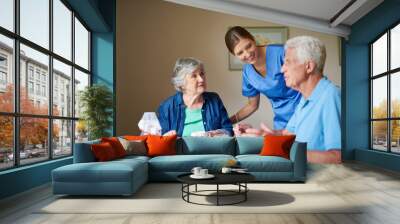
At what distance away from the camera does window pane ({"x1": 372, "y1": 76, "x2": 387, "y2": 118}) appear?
29.3ft

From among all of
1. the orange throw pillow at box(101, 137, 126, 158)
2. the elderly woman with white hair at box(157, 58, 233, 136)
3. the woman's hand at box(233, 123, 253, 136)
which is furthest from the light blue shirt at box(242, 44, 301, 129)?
the orange throw pillow at box(101, 137, 126, 158)

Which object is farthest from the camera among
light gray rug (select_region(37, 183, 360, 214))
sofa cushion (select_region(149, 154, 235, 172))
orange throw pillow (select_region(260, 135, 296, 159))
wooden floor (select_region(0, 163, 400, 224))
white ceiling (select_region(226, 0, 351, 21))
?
white ceiling (select_region(226, 0, 351, 21))

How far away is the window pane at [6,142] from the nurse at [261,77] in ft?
16.9

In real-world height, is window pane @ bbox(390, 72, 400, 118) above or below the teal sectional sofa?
above

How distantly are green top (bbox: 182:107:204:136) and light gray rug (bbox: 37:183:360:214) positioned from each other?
3480 mm

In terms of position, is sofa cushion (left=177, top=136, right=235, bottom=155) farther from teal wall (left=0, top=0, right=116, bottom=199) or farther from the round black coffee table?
teal wall (left=0, top=0, right=116, bottom=199)

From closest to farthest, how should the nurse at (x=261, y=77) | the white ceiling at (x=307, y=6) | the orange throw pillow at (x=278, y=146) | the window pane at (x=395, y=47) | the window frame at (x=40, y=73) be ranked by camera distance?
the window frame at (x=40, y=73) < the orange throw pillow at (x=278, y=146) < the white ceiling at (x=307, y=6) < the window pane at (x=395, y=47) < the nurse at (x=261, y=77)

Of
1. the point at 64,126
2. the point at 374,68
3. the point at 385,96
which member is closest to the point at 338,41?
the point at 374,68

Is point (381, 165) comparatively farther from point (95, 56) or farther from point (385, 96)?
point (95, 56)

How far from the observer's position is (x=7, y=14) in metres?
5.07

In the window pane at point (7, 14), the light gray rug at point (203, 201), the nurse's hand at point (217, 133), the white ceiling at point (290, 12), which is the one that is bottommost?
the light gray rug at point (203, 201)

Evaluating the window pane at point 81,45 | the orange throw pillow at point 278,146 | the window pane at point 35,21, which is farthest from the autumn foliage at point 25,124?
the orange throw pillow at point 278,146

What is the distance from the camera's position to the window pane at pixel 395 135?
8180mm

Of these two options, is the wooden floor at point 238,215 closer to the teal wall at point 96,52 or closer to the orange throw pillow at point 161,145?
the teal wall at point 96,52
